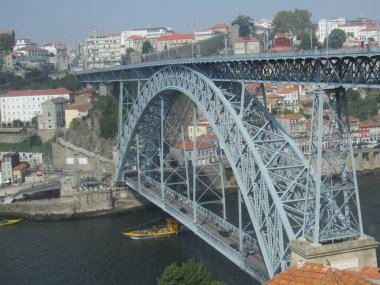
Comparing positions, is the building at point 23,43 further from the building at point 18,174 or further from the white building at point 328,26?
the building at point 18,174

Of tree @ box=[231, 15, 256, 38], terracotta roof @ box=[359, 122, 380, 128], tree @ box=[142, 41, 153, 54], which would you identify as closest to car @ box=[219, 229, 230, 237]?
terracotta roof @ box=[359, 122, 380, 128]

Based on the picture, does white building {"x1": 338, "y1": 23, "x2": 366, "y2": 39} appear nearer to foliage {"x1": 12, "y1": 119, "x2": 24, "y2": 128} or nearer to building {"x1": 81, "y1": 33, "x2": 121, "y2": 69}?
foliage {"x1": 12, "y1": 119, "x2": 24, "y2": 128}

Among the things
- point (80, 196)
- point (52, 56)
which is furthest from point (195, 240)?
point (52, 56)

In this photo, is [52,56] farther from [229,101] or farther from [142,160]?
[229,101]

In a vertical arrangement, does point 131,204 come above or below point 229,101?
below

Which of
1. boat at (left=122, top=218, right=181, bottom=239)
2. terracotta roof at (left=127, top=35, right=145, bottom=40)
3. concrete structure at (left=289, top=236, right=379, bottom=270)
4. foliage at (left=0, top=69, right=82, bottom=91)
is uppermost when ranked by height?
terracotta roof at (left=127, top=35, right=145, bottom=40)

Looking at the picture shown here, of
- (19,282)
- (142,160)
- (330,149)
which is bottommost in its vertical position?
(19,282)
